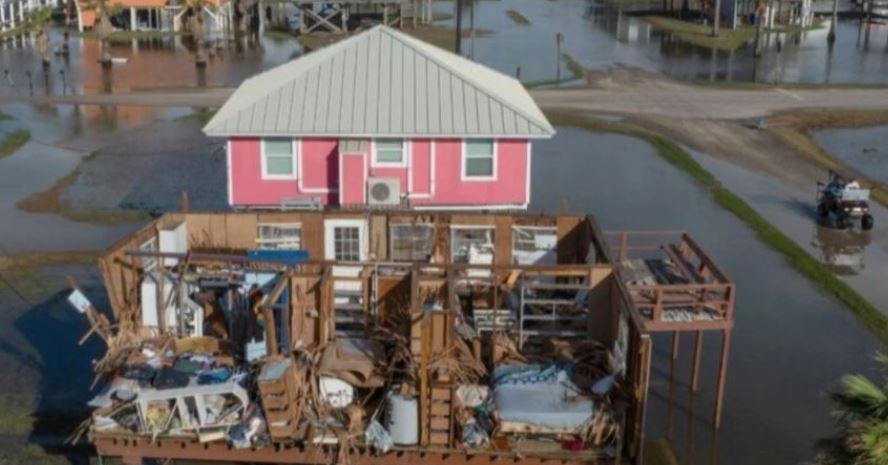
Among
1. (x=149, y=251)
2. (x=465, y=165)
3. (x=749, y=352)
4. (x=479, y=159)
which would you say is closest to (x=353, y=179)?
(x=465, y=165)

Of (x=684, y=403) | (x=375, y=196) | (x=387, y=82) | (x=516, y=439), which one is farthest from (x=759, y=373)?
(x=387, y=82)

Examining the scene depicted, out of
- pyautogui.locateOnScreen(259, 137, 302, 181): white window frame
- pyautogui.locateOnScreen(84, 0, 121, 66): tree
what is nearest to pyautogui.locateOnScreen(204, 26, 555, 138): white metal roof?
pyautogui.locateOnScreen(259, 137, 302, 181): white window frame

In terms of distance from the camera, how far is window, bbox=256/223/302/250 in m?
21.9

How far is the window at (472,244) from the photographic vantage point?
22.0 meters

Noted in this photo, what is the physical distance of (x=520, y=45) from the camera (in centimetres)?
7838

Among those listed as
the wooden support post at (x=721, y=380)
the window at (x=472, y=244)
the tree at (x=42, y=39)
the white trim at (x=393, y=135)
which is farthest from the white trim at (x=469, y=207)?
the tree at (x=42, y=39)

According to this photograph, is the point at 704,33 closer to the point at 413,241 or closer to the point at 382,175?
the point at 382,175

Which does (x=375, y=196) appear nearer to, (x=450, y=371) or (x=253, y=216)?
(x=253, y=216)

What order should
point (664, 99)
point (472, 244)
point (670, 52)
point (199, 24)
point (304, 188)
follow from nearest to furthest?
1. point (472, 244)
2. point (304, 188)
3. point (664, 99)
4. point (199, 24)
5. point (670, 52)

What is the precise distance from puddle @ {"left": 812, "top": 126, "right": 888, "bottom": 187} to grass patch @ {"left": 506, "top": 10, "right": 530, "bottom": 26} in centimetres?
5143

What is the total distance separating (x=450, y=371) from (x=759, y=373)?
8.36 m

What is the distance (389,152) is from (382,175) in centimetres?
63

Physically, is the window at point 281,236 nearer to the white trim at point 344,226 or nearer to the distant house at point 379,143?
the white trim at point 344,226

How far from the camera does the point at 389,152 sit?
27.8m
